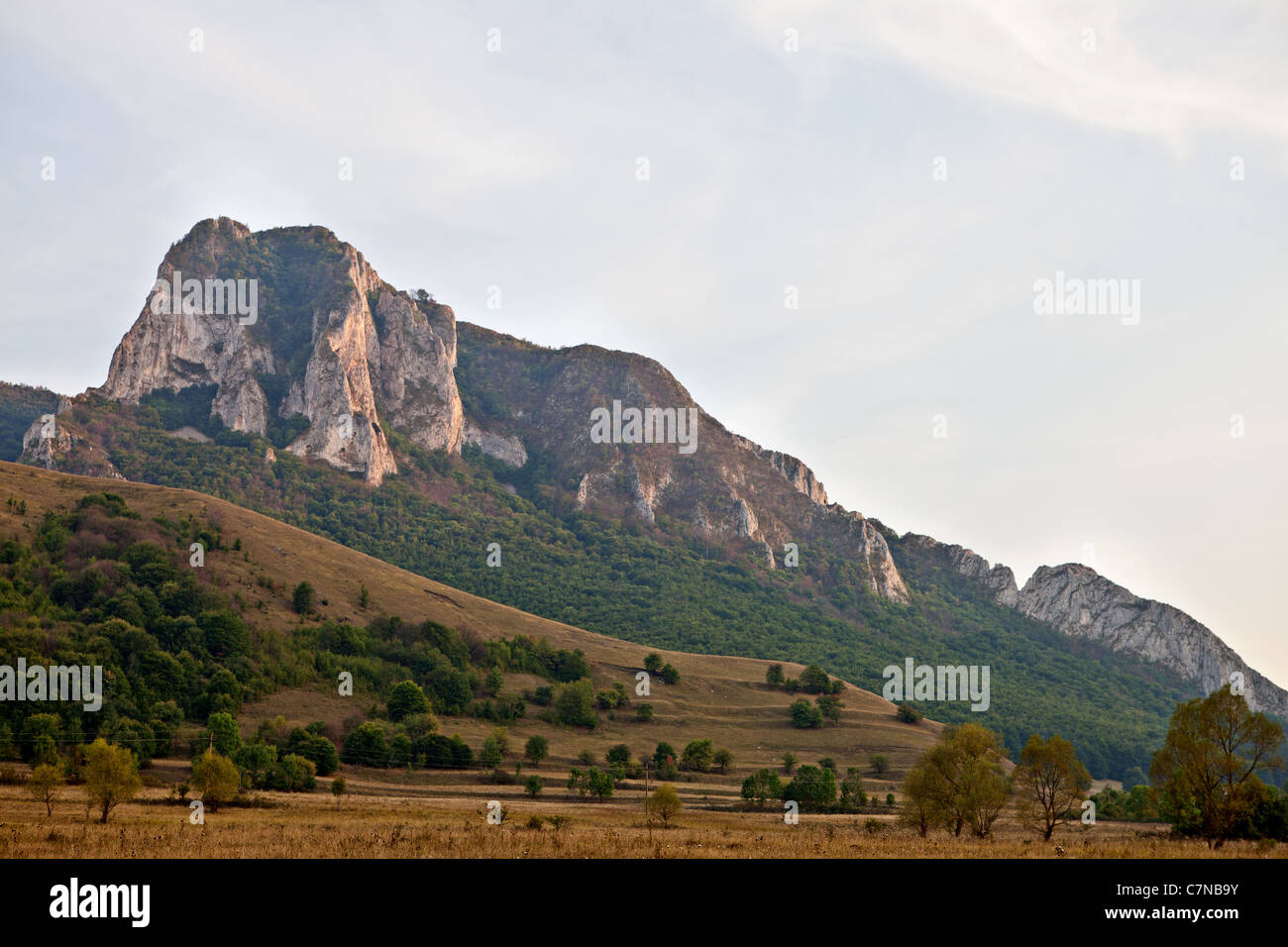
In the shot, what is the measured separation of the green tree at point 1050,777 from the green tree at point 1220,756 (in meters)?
6.82

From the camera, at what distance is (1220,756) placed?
147ft

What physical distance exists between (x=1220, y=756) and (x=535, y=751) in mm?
75179

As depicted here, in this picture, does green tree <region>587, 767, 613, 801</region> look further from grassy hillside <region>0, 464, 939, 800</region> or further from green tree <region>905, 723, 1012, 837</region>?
green tree <region>905, 723, 1012, 837</region>

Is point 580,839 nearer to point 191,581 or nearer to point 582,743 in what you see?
point 582,743

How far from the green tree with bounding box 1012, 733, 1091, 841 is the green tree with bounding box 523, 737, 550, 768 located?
61602 mm

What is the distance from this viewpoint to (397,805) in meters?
65.3

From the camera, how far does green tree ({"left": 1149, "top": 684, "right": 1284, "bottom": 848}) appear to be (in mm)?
44844

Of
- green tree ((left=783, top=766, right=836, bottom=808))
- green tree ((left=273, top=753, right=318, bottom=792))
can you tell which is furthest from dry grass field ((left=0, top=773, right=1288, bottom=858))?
green tree ((left=783, top=766, right=836, bottom=808))

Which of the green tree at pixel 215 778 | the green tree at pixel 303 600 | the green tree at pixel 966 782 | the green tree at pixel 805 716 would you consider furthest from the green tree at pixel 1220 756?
the green tree at pixel 303 600

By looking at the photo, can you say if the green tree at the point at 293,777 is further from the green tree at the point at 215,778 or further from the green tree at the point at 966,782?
the green tree at the point at 966,782

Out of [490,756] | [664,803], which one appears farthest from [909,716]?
[664,803]
